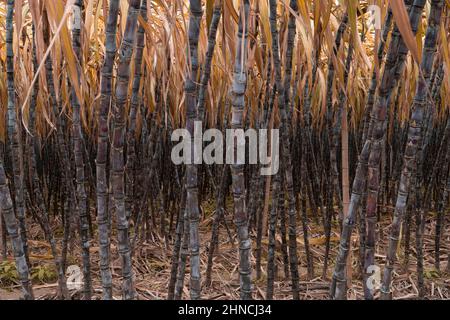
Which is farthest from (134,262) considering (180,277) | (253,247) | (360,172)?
(360,172)

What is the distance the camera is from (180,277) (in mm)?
1134

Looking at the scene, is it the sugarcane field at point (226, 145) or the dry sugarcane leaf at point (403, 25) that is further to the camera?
the sugarcane field at point (226, 145)

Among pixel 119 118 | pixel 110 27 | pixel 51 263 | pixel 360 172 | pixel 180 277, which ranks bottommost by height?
pixel 51 263

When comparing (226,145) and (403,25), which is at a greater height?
(403,25)

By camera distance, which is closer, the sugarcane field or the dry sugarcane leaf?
the dry sugarcane leaf

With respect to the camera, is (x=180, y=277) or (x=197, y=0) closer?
(x=197, y=0)

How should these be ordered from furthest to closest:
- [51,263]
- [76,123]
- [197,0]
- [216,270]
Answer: [51,263]
[216,270]
[76,123]
[197,0]

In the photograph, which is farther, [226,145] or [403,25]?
[226,145]

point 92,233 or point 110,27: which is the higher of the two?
point 110,27

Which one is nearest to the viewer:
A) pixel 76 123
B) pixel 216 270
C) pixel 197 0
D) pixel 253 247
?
pixel 197 0
